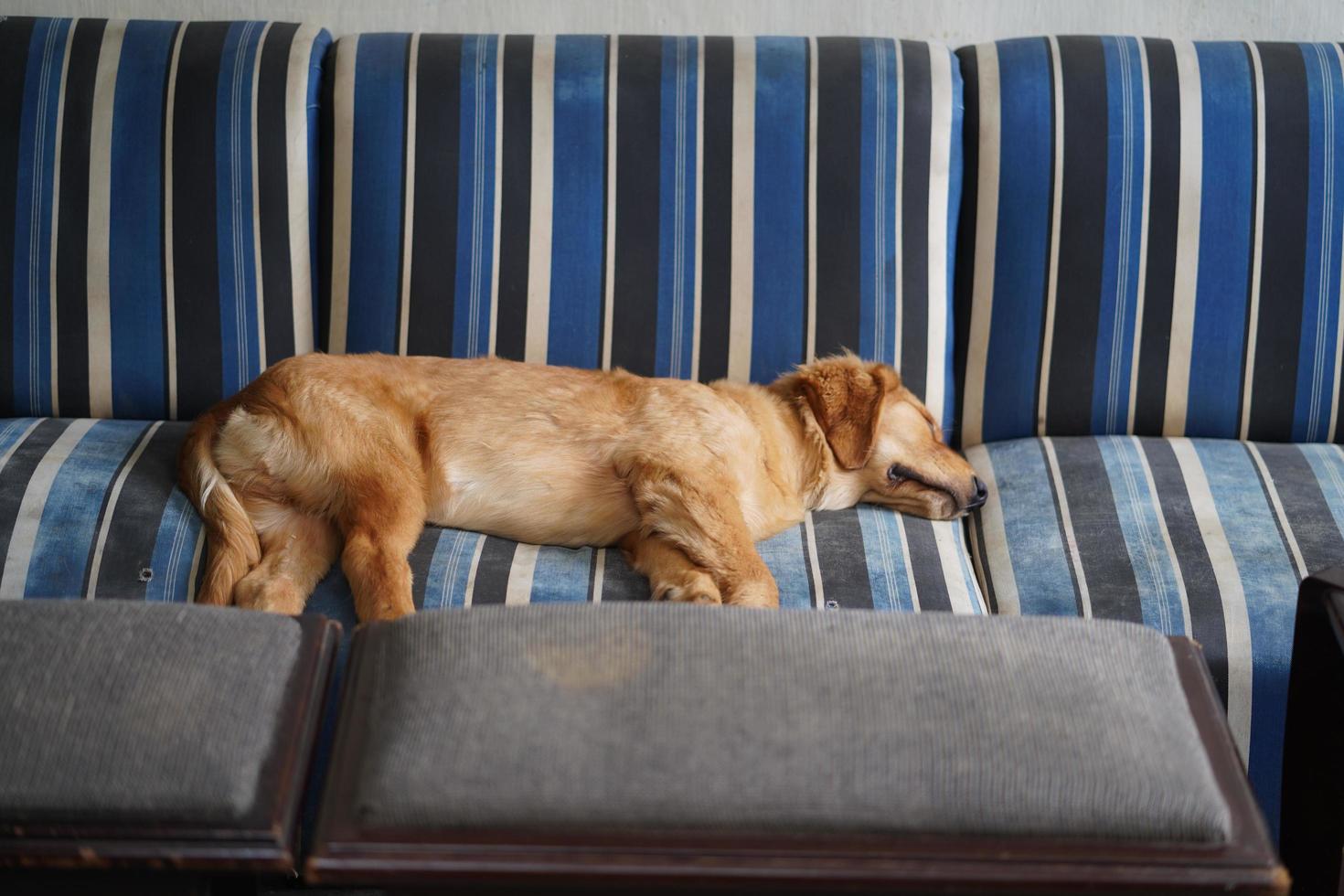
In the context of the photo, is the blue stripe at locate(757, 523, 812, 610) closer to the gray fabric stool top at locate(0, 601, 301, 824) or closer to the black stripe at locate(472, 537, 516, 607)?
the black stripe at locate(472, 537, 516, 607)

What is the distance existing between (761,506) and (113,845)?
4.95ft

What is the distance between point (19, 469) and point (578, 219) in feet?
3.99

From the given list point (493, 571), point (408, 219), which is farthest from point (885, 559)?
point (408, 219)

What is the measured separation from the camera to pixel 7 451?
2.30 metres

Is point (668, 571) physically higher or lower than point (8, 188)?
lower

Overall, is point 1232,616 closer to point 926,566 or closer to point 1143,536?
point 1143,536

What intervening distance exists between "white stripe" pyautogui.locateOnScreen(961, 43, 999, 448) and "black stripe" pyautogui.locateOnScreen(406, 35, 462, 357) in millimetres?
1071

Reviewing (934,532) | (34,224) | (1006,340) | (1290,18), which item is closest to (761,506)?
(934,532)

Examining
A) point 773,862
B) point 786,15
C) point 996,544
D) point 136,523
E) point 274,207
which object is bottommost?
point 996,544

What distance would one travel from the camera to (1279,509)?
7.42 feet

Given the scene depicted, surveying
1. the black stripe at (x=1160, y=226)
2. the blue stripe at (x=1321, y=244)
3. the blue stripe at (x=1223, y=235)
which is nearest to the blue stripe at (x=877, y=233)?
the black stripe at (x=1160, y=226)

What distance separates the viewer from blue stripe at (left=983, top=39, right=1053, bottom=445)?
8.51 feet

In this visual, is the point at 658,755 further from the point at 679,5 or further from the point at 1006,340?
the point at 679,5

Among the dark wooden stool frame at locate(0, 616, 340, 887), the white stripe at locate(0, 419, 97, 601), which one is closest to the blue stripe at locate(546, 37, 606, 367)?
the white stripe at locate(0, 419, 97, 601)
